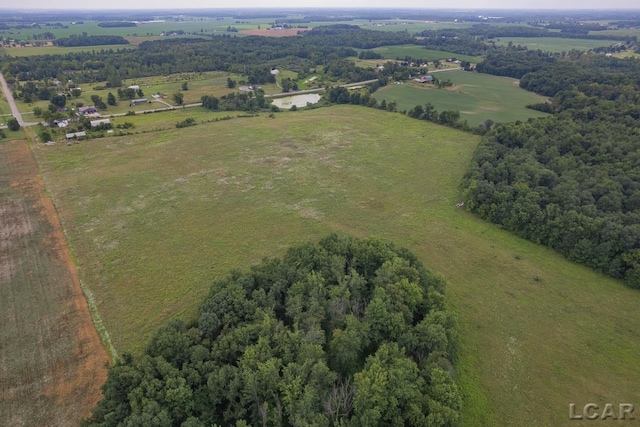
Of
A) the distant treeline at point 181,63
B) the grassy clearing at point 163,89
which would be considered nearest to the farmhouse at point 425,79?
the distant treeline at point 181,63

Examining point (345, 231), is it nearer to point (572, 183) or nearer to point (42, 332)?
point (572, 183)

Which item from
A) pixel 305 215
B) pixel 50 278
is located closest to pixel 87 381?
pixel 50 278

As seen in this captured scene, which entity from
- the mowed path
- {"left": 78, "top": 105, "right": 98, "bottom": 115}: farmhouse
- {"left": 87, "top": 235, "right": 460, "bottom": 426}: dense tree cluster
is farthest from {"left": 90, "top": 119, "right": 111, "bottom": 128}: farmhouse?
{"left": 87, "top": 235, "right": 460, "bottom": 426}: dense tree cluster

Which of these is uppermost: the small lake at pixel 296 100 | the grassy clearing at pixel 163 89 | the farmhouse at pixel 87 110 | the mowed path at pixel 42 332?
the mowed path at pixel 42 332

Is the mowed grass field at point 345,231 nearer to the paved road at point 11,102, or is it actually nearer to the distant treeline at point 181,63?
the paved road at point 11,102

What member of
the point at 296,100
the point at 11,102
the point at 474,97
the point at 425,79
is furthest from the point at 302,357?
Result: the point at 425,79
